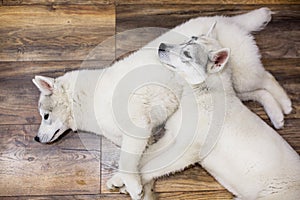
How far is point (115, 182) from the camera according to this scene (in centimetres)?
177

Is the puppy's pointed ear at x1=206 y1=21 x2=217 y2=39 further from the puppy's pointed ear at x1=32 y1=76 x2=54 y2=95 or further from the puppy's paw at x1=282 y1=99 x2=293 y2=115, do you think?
the puppy's pointed ear at x1=32 y1=76 x2=54 y2=95

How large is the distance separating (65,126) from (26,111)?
0.27m

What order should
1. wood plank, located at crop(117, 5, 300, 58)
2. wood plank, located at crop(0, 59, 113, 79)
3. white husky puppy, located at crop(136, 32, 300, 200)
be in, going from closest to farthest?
1. white husky puppy, located at crop(136, 32, 300, 200)
2. wood plank, located at crop(0, 59, 113, 79)
3. wood plank, located at crop(117, 5, 300, 58)

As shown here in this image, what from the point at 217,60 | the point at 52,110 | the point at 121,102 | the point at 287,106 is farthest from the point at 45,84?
the point at 287,106

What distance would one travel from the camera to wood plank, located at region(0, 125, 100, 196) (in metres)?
1.81

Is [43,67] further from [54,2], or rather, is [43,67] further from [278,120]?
[278,120]

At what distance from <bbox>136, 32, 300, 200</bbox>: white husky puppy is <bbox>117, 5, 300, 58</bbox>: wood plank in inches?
20.6

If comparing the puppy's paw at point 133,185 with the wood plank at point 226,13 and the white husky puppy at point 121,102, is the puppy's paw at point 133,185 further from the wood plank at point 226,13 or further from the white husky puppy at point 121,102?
the wood plank at point 226,13

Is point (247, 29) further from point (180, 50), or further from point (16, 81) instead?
point (16, 81)

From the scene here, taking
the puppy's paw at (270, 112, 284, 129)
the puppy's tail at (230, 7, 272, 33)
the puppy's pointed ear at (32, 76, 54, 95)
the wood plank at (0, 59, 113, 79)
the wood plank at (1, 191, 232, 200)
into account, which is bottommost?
the wood plank at (1, 191, 232, 200)

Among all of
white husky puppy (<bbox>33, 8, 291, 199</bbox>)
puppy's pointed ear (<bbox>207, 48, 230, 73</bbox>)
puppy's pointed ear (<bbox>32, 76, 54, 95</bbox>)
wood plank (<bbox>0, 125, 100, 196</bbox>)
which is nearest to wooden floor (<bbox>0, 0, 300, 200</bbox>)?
wood plank (<bbox>0, 125, 100, 196</bbox>)

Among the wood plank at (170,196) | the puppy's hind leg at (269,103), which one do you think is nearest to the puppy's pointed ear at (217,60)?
the puppy's hind leg at (269,103)

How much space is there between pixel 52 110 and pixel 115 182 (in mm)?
403

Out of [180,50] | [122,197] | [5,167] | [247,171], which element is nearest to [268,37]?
[180,50]
